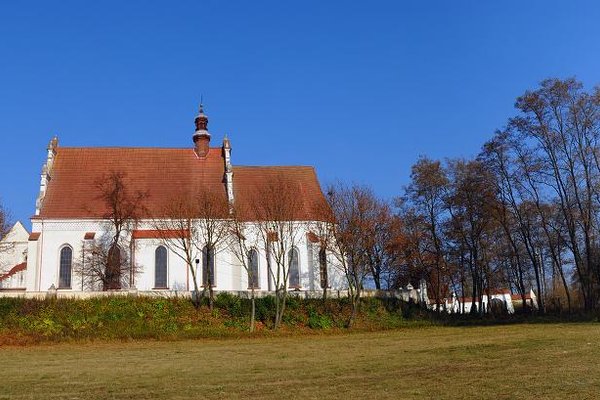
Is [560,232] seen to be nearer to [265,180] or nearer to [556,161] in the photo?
[556,161]

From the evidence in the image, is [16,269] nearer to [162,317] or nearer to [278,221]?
[162,317]

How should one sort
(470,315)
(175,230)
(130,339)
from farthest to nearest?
(470,315) < (175,230) < (130,339)

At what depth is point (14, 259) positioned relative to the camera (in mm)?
58906

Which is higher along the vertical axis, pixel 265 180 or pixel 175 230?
pixel 265 180

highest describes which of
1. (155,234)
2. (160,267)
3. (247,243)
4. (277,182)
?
(277,182)

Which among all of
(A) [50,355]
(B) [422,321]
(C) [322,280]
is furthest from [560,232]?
(A) [50,355]

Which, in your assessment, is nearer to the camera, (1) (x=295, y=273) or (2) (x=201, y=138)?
(1) (x=295, y=273)

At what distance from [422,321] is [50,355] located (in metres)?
23.7

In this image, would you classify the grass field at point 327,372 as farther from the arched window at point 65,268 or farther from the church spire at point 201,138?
the church spire at point 201,138

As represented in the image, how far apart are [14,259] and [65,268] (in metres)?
17.3

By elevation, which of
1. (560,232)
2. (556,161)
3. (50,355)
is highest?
(556,161)

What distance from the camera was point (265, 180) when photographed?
50156 mm

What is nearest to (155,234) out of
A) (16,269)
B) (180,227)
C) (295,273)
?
(180,227)

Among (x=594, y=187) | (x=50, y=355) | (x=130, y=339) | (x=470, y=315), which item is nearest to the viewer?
(x=50, y=355)
